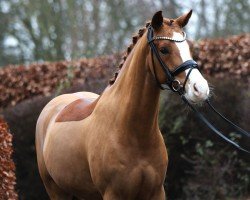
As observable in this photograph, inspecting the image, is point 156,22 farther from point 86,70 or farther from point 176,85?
point 86,70

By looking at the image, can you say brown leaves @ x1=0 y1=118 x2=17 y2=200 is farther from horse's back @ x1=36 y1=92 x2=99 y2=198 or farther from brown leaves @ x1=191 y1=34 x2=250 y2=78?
brown leaves @ x1=191 y1=34 x2=250 y2=78

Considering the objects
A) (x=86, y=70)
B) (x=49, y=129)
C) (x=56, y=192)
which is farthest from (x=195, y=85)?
(x=86, y=70)

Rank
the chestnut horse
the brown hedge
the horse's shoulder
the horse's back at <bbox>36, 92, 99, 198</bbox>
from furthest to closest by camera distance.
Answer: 1. the brown hedge
2. the horse's back at <bbox>36, 92, 99, 198</bbox>
3. the horse's shoulder
4. the chestnut horse

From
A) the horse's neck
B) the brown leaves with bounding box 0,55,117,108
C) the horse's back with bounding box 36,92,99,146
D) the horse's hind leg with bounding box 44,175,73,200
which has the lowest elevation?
the horse's hind leg with bounding box 44,175,73,200

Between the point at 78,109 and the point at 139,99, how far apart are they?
1024mm

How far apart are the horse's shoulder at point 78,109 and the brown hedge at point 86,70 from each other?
134 inches

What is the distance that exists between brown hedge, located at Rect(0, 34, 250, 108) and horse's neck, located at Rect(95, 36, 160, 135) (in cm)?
439

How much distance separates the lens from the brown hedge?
9.44 meters

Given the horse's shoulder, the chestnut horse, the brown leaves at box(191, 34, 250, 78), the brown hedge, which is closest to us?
the chestnut horse

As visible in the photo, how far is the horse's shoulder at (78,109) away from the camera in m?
5.50

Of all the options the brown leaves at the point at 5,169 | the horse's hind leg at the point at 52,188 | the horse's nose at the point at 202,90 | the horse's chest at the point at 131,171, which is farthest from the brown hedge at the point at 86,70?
the horse's nose at the point at 202,90

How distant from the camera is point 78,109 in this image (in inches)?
227

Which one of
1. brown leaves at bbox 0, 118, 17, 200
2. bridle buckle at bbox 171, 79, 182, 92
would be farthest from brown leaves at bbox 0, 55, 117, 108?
bridle buckle at bbox 171, 79, 182, 92

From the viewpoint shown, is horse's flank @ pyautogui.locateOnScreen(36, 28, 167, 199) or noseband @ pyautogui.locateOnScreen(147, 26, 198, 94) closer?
noseband @ pyautogui.locateOnScreen(147, 26, 198, 94)
